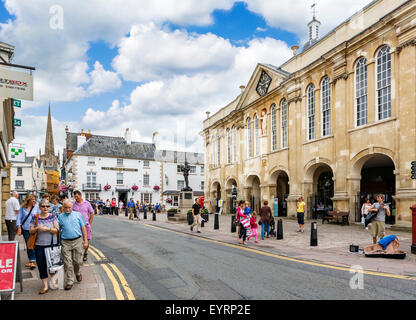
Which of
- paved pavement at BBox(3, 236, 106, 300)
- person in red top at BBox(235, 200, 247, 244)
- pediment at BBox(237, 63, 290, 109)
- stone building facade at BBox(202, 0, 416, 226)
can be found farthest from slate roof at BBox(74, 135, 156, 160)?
paved pavement at BBox(3, 236, 106, 300)

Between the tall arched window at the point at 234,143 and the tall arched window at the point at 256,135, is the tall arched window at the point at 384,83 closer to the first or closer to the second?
the tall arched window at the point at 256,135

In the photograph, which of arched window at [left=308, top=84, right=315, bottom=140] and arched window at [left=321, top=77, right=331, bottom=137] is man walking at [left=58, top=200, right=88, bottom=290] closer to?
arched window at [left=321, top=77, right=331, bottom=137]

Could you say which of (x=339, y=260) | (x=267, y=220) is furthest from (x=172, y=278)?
(x=267, y=220)

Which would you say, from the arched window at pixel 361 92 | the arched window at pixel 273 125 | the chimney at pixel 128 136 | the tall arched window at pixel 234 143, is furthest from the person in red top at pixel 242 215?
the chimney at pixel 128 136

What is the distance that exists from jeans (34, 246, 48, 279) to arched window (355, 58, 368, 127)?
56.8 ft

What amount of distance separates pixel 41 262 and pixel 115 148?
1850 inches

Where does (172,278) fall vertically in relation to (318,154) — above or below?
below

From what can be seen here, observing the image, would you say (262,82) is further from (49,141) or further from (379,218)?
(49,141)

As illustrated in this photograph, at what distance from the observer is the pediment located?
25.6m

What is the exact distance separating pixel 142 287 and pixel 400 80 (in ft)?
50.9

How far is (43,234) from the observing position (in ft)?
19.9

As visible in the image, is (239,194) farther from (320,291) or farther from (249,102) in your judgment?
(320,291)

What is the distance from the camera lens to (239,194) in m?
31.3

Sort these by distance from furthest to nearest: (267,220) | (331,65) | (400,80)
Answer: (331,65) < (400,80) < (267,220)
